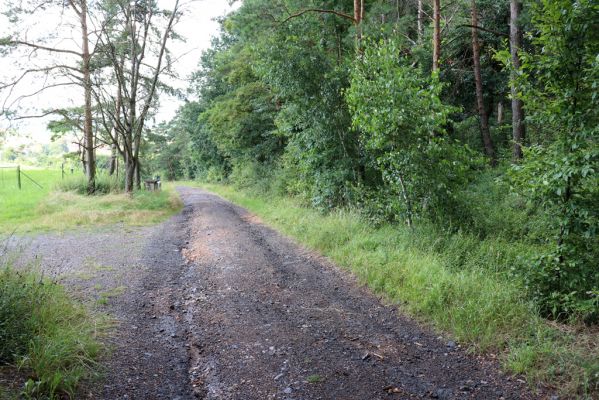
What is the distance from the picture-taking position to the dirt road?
3.46 m

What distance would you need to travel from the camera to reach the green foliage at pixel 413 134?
21.9 feet

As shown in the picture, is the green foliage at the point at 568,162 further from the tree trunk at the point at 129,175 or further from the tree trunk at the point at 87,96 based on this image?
the tree trunk at the point at 87,96

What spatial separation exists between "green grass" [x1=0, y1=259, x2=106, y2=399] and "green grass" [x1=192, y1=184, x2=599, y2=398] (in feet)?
12.1

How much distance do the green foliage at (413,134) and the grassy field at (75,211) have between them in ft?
28.7

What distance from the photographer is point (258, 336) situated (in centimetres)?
444

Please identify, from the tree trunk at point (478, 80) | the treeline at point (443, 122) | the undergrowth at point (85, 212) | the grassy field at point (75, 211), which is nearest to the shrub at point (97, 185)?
the grassy field at point (75, 211)

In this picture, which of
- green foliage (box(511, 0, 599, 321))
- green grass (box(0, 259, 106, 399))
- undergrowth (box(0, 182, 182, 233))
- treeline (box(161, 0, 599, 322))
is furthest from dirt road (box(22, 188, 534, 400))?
undergrowth (box(0, 182, 182, 233))

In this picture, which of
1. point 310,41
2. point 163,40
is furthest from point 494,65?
point 163,40

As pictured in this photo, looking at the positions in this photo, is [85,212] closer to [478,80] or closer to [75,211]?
[75,211]

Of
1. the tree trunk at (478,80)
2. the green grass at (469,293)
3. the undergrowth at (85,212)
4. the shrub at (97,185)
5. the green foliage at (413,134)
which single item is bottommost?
the green grass at (469,293)

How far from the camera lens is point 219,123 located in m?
20.5

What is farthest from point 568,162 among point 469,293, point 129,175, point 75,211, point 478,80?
point 129,175

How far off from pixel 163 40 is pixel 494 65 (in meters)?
14.5

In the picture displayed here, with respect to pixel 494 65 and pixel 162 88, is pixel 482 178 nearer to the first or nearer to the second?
pixel 494 65
